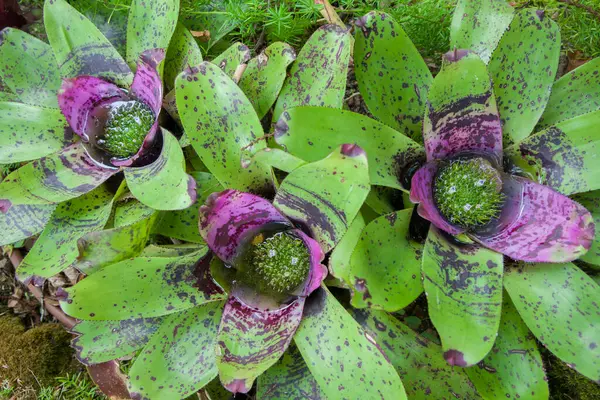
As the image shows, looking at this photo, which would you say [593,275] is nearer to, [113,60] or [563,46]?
[563,46]

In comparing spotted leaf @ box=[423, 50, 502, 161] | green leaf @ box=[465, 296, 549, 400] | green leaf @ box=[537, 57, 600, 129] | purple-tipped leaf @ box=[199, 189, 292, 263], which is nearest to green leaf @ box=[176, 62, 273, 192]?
purple-tipped leaf @ box=[199, 189, 292, 263]

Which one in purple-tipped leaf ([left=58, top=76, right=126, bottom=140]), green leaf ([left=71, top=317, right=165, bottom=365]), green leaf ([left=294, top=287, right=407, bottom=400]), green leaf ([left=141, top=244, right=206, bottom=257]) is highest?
purple-tipped leaf ([left=58, top=76, right=126, bottom=140])

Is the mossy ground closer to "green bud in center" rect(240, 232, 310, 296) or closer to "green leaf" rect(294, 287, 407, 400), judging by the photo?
"green bud in center" rect(240, 232, 310, 296)

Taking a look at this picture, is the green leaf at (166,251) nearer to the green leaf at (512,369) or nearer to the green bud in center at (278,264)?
the green bud in center at (278,264)

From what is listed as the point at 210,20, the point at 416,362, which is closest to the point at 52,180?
the point at 210,20

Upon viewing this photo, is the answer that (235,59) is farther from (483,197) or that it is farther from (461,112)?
(483,197)

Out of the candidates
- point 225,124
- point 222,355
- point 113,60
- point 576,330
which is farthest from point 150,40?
point 576,330
